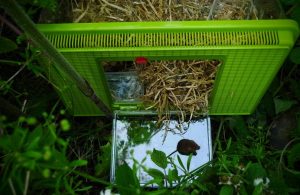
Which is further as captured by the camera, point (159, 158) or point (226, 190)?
point (159, 158)

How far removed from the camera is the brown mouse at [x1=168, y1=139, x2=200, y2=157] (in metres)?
1.29

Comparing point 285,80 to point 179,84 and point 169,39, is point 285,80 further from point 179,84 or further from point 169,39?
point 169,39

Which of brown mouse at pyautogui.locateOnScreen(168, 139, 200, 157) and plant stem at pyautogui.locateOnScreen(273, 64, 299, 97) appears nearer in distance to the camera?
brown mouse at pyautogui.locateOnScreen(168, 139, 200, 157)

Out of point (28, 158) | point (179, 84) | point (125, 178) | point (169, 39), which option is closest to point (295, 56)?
point (179, 84)

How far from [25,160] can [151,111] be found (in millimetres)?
720

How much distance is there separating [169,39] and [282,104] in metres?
0.59

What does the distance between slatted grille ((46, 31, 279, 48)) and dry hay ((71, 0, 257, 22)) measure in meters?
0.26

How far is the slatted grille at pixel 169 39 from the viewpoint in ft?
3.18

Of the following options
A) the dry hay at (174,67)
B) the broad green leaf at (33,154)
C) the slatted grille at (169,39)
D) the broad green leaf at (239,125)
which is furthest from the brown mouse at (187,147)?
the broad green leaf at (33,154)

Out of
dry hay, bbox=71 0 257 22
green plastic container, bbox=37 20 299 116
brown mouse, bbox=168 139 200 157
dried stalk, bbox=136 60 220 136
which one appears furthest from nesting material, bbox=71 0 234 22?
brown mouse, bbox=168 139 200 157

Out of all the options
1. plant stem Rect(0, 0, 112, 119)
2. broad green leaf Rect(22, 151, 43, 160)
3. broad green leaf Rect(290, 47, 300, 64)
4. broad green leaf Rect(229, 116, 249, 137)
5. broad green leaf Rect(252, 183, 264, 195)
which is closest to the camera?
broad green leaf Rect(22, 151, 43, 160)

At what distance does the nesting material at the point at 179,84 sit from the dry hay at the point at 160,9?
14 cm

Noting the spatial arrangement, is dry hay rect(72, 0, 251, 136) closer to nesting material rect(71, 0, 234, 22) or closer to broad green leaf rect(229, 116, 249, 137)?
nesting material rect(71, 0, 234, 22)

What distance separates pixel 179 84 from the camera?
4.34 ft
